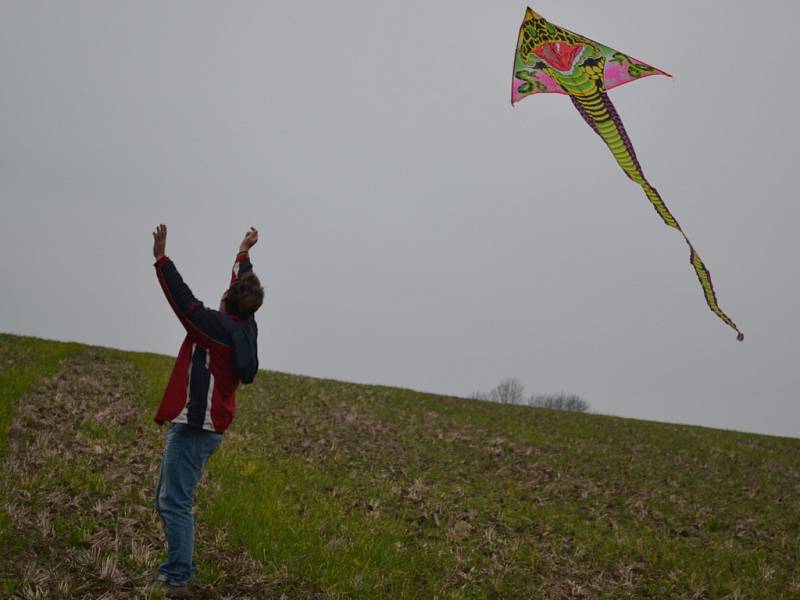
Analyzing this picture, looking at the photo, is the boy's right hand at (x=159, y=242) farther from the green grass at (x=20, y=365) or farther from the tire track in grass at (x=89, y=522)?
the green grass at (x=20, y=365)

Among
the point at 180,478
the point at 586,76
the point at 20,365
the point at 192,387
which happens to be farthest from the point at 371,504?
the point at 20,365

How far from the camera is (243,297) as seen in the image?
6.02 metres

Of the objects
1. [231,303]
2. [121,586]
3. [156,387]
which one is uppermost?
[231,303]

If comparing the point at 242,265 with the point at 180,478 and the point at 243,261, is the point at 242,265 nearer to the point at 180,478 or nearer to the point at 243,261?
the point at 243,261

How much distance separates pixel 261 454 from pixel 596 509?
7.25 metres

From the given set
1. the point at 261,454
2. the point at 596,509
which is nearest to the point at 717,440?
the point at 596,509

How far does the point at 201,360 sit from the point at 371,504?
6.58 metres

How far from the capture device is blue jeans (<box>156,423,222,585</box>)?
5781 mm

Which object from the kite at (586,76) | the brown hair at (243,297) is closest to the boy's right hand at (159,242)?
the brown hair at (243,297)

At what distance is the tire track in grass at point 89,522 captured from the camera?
20.5 feet

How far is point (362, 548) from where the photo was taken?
8.80 meters

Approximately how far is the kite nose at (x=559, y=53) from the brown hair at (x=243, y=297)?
12.4ft

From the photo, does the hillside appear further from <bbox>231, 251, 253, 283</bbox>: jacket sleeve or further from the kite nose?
the kite nose

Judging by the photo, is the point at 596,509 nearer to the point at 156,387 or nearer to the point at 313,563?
the point at 313,563
